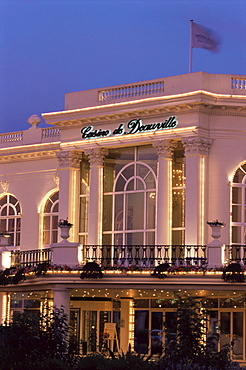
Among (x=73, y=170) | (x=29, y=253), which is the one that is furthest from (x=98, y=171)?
(x=29, y=253)

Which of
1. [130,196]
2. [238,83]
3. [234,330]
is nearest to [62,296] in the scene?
[130,196]

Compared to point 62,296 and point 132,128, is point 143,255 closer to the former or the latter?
point 62,296

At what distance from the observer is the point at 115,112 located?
43.4m

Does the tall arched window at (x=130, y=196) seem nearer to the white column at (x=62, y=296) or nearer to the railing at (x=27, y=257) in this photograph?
the railing at (x=27, y=257)

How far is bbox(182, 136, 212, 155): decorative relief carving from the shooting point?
4103 cm

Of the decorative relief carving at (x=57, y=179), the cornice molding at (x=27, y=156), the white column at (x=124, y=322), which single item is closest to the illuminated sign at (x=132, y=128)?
the cornice molding at (x=27, y=156)

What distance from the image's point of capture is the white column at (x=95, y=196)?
43.8 metres

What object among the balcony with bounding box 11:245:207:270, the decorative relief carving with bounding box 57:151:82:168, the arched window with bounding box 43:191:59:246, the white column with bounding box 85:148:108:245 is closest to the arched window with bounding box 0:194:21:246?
the arched window with bounding box 43:191:59:246

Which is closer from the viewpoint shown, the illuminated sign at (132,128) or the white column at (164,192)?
the white column at (164,192)

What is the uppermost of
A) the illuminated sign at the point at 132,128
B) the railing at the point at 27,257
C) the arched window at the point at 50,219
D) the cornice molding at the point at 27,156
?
the illuminated sign at the point at 132,128

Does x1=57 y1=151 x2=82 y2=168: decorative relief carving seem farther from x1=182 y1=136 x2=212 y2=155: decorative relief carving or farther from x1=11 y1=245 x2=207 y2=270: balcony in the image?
x1=182 y1=136 x2=212 y2=155: decorative relief carving

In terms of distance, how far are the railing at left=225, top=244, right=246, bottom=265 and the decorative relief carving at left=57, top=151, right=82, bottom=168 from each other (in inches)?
373

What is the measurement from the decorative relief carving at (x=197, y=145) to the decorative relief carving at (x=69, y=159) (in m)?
6.57

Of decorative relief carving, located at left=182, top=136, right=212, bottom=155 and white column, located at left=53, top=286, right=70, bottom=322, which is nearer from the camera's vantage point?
white column, located at left=53, top=286, right=70, bottom=322
